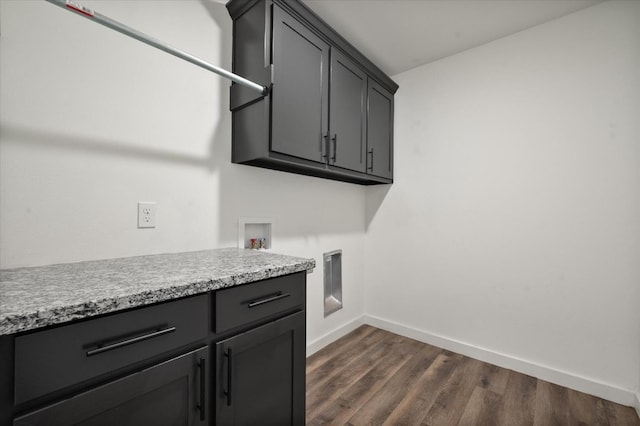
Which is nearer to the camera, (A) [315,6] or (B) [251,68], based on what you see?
(B) [251,68]

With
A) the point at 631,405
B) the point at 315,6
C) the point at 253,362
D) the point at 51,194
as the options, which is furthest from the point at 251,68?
the point at 631,405

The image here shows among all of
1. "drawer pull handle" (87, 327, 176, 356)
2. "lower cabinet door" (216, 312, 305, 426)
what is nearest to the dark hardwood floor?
"lower cabinet door" (216, 312, 305, 426)

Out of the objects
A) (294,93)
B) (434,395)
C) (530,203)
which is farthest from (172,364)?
(530,203)

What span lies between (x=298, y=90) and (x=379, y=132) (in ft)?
3.39

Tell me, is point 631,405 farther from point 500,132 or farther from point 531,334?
point 500,132

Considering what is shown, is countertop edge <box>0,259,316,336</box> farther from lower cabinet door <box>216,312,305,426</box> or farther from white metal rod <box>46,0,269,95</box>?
white metal rod <box>46,0,269,95</box>

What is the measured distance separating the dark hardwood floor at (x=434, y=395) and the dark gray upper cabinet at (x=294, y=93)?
1.42 meters

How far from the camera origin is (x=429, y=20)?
1.91m

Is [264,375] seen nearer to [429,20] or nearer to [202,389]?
[202,389]

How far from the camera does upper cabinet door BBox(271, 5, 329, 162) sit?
150 cm

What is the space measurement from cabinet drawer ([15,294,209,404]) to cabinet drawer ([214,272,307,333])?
2.6 inches

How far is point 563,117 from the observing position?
1869mm

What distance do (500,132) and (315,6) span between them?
1.60m

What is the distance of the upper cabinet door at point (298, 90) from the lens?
150 cm
